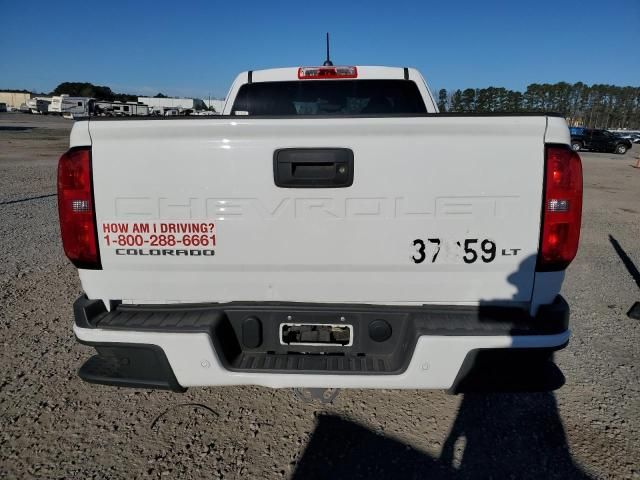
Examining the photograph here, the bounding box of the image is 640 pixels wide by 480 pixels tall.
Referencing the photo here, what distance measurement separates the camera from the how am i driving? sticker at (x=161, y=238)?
7.35ft

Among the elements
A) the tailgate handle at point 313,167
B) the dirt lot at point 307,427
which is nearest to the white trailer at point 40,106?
the dirt lot at point 307,427

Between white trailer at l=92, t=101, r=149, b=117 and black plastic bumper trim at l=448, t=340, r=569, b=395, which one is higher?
white trailer at l=92, t=101, r=149, b=117

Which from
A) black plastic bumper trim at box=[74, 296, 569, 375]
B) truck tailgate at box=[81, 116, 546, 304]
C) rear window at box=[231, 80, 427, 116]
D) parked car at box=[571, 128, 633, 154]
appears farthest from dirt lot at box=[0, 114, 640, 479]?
parked car at box=[571, 128, 633, 154]

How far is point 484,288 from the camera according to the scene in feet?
7.47

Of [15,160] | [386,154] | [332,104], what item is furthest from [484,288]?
[15,160]

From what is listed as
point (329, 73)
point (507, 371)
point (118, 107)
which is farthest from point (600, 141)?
point (507, 371)

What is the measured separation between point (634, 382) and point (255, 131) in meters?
3.16

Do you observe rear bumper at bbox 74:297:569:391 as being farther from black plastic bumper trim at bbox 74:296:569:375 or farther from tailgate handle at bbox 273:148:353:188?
tailgate handle at bbox 273:148:353:188

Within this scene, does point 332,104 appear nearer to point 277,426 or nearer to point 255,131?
point 255,131

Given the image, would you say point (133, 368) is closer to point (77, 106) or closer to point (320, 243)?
point (320, 243)

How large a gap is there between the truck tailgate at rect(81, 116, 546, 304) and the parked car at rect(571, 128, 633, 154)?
129 feet

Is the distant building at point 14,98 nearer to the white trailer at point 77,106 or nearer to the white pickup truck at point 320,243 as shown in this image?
the white trailer at point 77,106

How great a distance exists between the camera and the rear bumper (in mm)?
2182

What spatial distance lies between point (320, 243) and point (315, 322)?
1.30 ft
